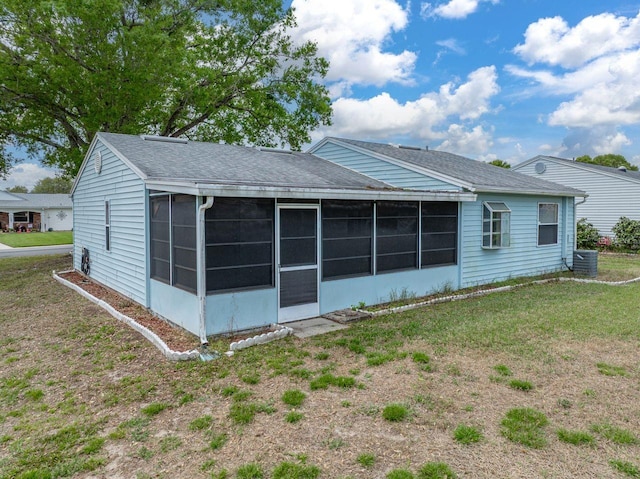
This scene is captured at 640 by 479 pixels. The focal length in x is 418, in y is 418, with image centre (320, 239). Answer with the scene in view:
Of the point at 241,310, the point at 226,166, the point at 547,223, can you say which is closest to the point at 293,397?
the point at 241,310

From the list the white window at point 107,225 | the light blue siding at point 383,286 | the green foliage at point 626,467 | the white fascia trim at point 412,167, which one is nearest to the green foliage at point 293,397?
the green foliage at point 626,467

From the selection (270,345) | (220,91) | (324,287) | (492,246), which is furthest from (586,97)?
(270,345)

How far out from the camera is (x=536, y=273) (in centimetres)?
1166

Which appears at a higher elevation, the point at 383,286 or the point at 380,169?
the point at 380,169

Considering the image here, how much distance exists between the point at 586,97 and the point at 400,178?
47.6 feet

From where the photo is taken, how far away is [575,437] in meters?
3.43

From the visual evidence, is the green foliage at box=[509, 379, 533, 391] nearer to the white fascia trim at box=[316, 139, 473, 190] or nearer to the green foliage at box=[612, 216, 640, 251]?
the white fascia trim at box=[316, 139, 473, 190]

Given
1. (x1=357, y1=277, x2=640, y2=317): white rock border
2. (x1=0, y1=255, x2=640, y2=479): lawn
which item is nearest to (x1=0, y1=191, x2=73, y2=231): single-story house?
(x1=0, y1=255, x2=640, y2=479): lawn

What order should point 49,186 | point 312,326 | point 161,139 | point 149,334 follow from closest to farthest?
point 149,334
point 312,326
point 161,139
point 49,186

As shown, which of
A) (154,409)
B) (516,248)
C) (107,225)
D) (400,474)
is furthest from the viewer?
(516,248)

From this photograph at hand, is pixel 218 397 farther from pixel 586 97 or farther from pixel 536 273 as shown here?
pixel 586 97

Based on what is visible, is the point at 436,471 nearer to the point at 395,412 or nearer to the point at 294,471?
the point at 395,412

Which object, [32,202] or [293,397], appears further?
[32,202]

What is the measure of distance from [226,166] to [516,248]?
7.73m
